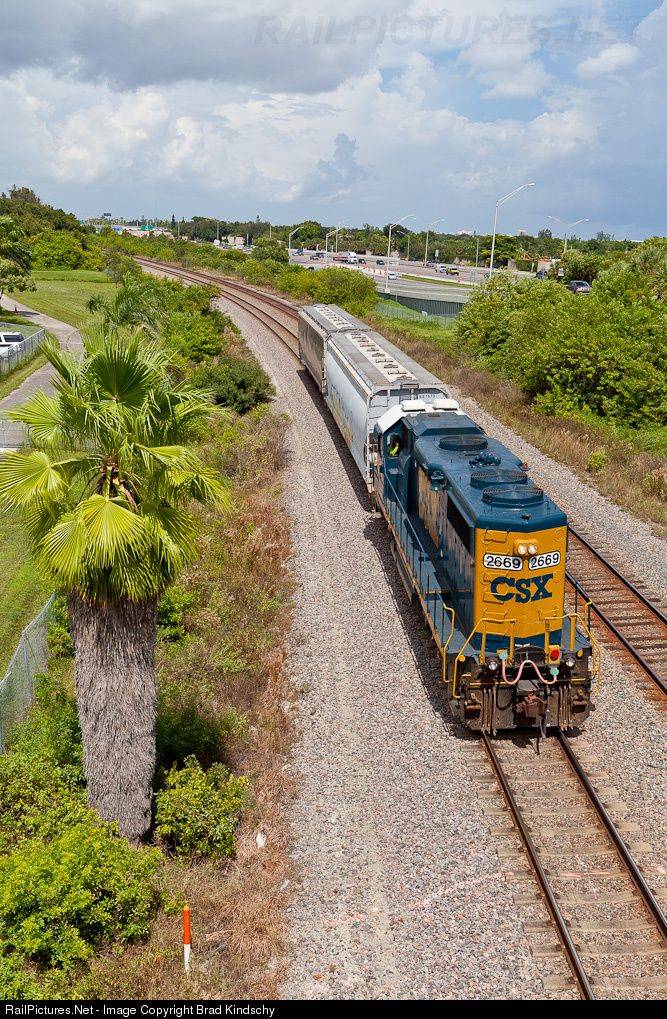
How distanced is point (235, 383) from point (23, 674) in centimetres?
1977

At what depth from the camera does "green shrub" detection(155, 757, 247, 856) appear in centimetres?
1059

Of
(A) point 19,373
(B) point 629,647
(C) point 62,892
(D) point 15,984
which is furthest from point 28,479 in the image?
(A) point 19,373

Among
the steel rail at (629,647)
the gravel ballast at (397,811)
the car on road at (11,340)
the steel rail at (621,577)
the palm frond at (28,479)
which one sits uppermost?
the palm frond at (28,479)

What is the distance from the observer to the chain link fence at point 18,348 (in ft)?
129

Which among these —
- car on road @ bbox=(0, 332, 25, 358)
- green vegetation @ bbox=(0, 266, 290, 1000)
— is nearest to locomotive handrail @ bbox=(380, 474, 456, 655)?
green vegetation @ bbox=(0, 266, 290, 1000)

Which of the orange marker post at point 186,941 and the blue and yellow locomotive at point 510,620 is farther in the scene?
the blue and yellow locomotive at point 510,620

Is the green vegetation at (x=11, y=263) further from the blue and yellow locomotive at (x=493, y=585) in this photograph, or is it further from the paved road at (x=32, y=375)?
the blue and yellow locomotive at (x=493, y=585)

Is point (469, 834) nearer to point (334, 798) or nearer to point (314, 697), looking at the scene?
point (334, 798)

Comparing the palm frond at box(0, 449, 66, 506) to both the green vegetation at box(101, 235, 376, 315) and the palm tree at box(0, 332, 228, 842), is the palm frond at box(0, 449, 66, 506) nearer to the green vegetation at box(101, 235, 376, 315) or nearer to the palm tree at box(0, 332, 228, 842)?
the palm tree at box(0, 332, 228, 842)

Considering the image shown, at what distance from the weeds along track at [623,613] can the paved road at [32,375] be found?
11.3m

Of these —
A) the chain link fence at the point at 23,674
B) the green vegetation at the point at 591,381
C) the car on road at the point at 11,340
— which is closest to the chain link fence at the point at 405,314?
the green vegetation at the point at 591,381

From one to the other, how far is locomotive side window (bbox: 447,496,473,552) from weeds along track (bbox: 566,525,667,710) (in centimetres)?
200

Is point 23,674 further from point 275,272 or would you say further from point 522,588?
point 275,272

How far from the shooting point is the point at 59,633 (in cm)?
1631
